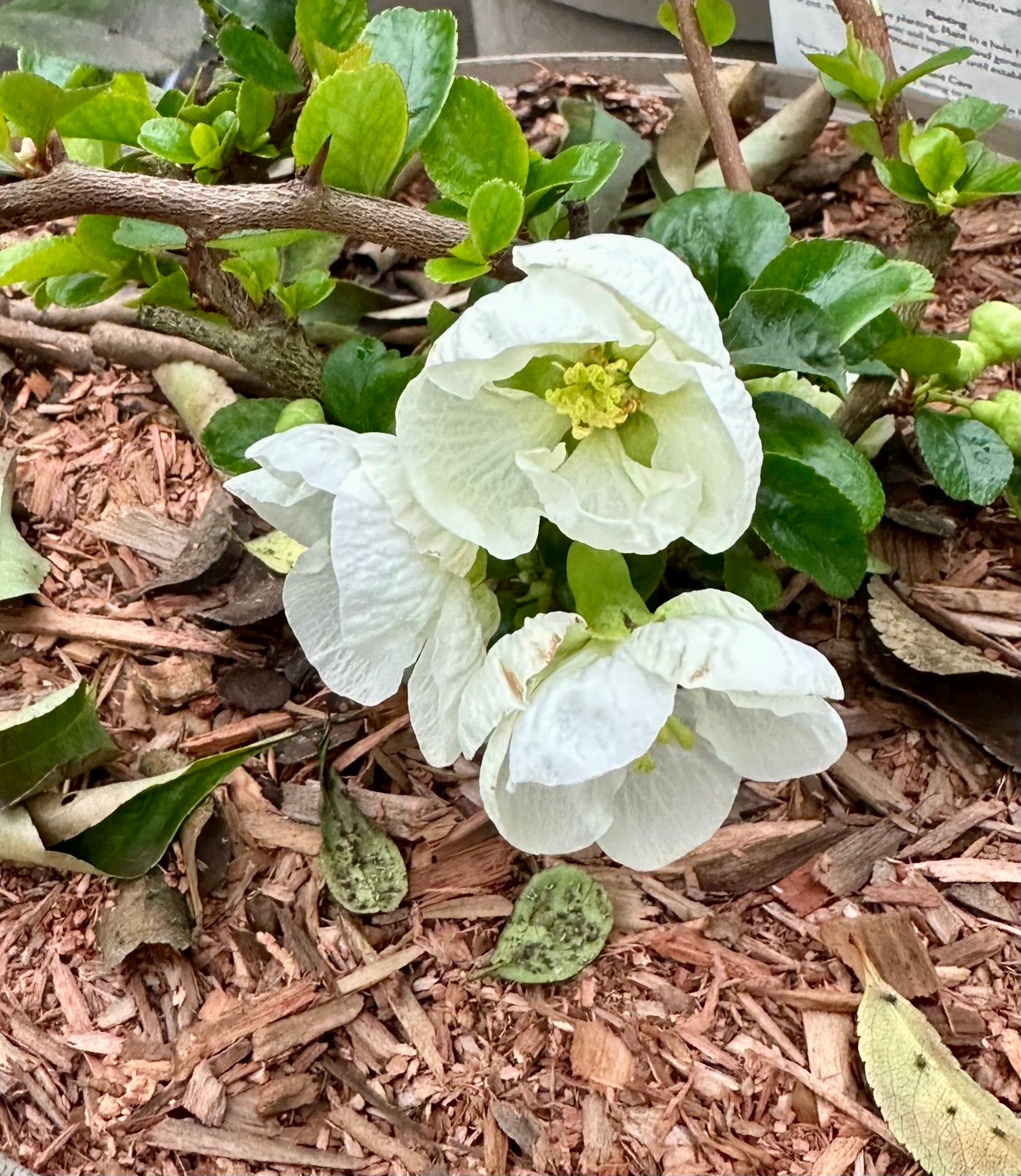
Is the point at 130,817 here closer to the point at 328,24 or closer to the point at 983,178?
the point at 328,24

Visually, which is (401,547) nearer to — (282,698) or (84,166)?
(84,166)

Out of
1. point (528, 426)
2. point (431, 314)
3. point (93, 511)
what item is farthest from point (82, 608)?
A: point (528, 426)

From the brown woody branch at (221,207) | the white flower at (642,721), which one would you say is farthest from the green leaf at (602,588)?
the brown woody branch at (221,207)

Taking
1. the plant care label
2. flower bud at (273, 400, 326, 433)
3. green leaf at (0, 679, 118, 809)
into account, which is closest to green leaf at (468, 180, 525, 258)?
flower bud at (273, 400, 326, 433)

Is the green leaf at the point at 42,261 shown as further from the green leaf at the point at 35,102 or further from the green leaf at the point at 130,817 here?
the green leaf at the point at 130,817

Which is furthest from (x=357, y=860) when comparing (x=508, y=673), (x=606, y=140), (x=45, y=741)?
(x=606, y=140)

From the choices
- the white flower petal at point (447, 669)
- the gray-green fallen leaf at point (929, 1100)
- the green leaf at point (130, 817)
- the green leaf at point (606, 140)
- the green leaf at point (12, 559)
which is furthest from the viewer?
the green leaf at point (606, 140)

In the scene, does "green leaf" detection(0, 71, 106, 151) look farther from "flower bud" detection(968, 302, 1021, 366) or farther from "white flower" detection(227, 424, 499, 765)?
"flower bud" detection(968, 302, 1021, 366)

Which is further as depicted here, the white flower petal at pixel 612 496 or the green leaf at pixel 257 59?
the green leaf at pixel 257 59
